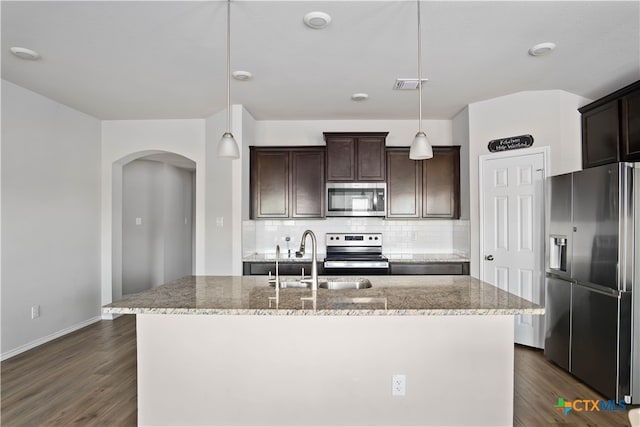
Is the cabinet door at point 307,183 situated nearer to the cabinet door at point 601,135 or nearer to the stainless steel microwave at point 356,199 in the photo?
the stainless steel microwave at point 356,199

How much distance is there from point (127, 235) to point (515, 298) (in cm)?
594

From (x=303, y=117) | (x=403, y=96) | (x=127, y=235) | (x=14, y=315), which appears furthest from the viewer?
(x=127, y=235)

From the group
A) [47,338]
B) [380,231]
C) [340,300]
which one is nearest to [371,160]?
[380,231]

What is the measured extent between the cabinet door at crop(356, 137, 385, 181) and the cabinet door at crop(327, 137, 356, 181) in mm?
72

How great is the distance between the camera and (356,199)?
4547mm

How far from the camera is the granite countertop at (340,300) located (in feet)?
6.14

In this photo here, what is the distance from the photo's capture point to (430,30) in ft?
8.55

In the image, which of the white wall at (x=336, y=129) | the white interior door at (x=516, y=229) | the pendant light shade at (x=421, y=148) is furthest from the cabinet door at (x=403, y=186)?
the pendant light shade at (x=421, y=148)

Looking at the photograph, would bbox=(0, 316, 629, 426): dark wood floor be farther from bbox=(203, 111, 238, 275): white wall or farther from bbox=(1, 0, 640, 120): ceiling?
bbox=(1, 0, 640, 120): ceiling

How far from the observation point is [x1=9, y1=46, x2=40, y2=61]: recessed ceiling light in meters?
2.85

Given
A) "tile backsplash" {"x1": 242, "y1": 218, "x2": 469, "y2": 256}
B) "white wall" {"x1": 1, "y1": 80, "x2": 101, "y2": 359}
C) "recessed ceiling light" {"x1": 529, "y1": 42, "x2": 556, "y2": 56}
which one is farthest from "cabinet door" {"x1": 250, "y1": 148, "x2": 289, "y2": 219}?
"recessed ceiling light" {"x1": 529, "y1": 42, "x2": 556, "y2": 56}

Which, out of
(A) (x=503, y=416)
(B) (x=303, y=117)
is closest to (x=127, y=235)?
(B) (x=303, y=117)

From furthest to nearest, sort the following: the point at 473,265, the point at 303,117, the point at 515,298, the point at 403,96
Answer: the point at 303,117 < the point at 473,265 < the point at 403,96 < the point at 515,298

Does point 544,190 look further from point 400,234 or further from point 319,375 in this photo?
point 319,375
